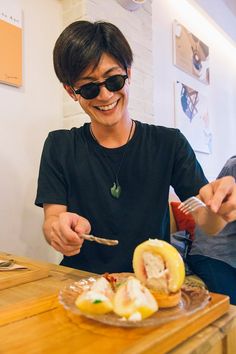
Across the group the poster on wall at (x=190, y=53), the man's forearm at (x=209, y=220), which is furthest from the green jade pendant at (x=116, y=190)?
the poster on wall at (x=190, y=53)

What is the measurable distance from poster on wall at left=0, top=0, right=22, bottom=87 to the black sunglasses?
0.60 metres

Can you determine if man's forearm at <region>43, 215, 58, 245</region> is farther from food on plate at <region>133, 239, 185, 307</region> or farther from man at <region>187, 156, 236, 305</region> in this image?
man at <region>187, 156, 236, 305</region>

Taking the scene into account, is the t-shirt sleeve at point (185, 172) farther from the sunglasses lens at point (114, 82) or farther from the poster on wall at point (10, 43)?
the poster on wall at point (10, 43)

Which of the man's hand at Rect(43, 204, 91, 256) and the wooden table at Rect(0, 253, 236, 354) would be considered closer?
the wooden table at Rect(0, 253, 236, 354)

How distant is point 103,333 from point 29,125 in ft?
4.11

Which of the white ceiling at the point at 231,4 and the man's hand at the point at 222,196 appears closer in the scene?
the man's hand at the point at 222,196

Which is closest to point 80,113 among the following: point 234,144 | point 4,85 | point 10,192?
point 4,85

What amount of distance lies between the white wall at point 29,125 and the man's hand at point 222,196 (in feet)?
3.26

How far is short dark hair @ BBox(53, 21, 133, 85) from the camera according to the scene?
0.95 m

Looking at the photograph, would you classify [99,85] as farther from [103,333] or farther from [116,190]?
[103,333]

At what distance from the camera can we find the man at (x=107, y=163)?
972mm

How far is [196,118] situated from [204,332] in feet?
8.33

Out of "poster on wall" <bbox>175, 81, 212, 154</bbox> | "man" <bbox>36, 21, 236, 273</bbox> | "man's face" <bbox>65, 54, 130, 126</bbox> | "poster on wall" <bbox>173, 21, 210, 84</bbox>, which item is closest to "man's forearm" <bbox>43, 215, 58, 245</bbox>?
"man" <bbox>36, 21, 236, 273</bbox>

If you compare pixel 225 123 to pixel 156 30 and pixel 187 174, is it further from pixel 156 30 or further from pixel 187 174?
pixel 187 174
